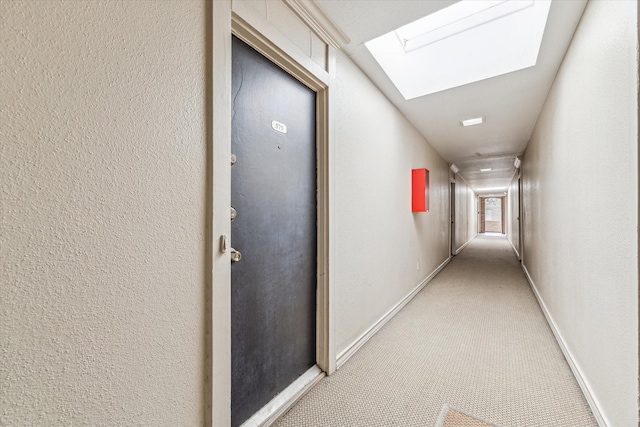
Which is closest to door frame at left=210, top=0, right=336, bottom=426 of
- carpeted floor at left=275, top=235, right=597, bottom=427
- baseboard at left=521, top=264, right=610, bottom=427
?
carpeted floor at left=275, top=235, right=597, bottom=427

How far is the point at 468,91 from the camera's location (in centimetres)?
249

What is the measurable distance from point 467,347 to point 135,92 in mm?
2635

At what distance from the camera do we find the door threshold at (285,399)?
128cm

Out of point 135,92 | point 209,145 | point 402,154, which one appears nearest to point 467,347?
point 402,154

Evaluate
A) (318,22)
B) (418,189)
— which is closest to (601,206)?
(318,22)

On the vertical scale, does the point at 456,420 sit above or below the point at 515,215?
below

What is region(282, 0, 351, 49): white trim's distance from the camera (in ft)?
4.65

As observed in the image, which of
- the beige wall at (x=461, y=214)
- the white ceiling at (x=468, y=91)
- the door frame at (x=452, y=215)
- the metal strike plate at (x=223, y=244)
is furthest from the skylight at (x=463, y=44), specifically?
the beige wall at (x=461, y=214)

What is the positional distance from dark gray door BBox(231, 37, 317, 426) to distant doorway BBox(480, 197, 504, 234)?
15467 mm

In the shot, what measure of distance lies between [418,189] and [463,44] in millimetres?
1629

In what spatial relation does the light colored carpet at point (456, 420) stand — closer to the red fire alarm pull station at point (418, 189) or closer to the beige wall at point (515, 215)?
the red fire alarm pull station at point (418, 189)

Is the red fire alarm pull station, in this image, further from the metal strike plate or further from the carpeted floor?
the metal strike plate

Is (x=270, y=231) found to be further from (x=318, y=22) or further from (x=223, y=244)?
(x=318, y=22)

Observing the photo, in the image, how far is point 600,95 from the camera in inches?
50.7
